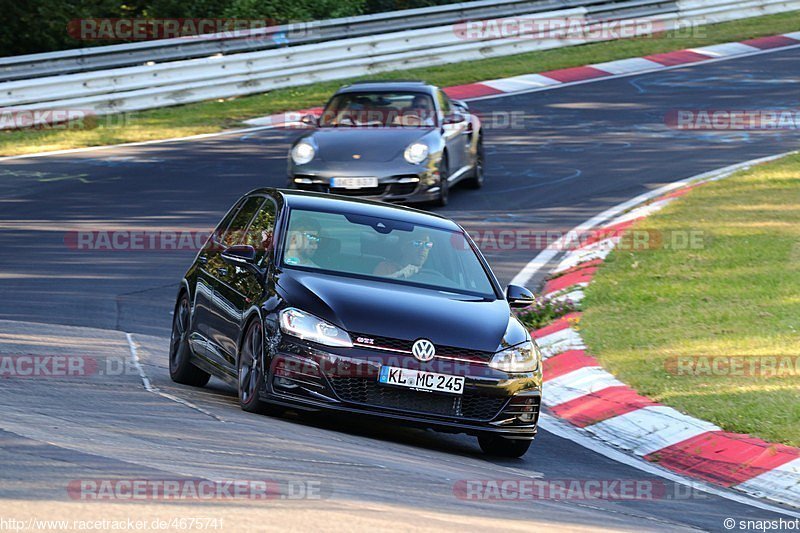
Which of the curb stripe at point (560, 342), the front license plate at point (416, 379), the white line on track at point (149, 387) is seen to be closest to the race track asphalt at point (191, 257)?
the white line on track at point (149, 387)

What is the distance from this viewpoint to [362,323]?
7.94m

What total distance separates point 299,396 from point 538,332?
4554 millimetres

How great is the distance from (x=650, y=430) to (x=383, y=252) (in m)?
2.08

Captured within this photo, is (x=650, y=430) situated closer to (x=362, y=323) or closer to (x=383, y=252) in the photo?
(x=383, y=252)

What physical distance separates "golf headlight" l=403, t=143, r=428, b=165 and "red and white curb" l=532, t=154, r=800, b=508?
4700mm

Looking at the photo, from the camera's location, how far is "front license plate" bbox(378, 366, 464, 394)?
784 cm

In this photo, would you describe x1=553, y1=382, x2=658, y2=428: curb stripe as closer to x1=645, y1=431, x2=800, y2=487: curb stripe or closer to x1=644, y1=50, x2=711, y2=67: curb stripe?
x1=645, y1=431, x2=800, y2=487: curb stripe

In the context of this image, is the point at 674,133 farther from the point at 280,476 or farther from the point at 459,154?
the point at 280,476

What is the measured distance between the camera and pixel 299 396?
25.9ft

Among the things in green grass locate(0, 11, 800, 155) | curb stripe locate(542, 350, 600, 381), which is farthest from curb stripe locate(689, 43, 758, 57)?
curb stripe locate(542, 350, 600, 381)

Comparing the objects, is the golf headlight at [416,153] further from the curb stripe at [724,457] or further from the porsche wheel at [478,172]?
the curb stripe at [724,457]

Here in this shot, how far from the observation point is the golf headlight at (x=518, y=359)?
8117 millimetres

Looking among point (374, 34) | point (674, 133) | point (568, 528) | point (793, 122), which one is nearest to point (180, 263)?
point (568, 528)

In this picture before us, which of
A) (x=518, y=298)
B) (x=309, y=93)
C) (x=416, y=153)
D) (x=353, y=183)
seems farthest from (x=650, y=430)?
(x=309, y=93)
